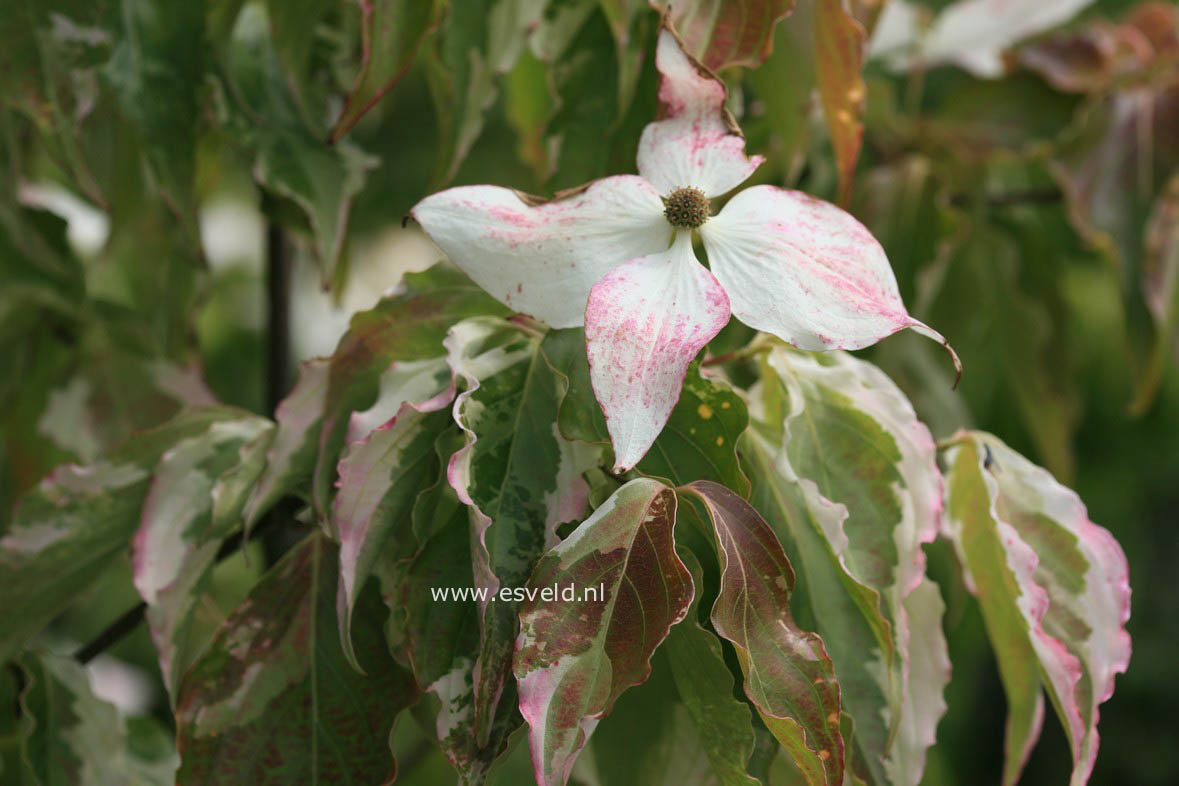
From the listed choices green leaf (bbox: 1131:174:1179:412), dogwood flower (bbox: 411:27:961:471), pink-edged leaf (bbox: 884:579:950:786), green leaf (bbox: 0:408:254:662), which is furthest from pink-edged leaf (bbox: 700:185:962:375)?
green leaf (bbox: 1131:174:1179:412)

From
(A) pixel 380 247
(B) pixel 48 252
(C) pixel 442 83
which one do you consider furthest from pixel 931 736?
(A) pixel 380 247

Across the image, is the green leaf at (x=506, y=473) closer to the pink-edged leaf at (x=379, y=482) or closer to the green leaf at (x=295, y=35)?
the pink-edged leaf at (x=379, y=482)

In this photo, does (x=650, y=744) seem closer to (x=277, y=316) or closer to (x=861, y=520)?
(x=861, y=520)

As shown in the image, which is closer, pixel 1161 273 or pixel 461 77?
pixel 461 77

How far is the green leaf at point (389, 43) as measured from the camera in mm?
376

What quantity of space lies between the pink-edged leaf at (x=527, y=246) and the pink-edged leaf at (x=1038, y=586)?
0.49 feet

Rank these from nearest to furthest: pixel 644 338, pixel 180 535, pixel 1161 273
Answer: pixel 644 338 < pixel 180 535 < pixel 1161 273

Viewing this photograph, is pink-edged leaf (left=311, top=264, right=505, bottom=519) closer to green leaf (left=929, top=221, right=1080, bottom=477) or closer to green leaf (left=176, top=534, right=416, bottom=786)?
green leaf (left=176, top=534, right=416, bottom=786)

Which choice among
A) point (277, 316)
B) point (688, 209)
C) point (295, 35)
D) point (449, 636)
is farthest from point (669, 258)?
point (277, 316)

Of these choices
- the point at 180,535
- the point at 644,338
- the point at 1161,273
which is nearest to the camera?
the point at 644,338

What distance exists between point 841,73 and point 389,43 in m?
0.16

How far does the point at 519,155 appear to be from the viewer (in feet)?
2.01

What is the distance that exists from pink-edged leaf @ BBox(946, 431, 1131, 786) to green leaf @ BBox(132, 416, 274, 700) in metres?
0.24

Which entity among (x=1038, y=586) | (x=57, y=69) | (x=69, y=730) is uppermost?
(x=57, y=69)
